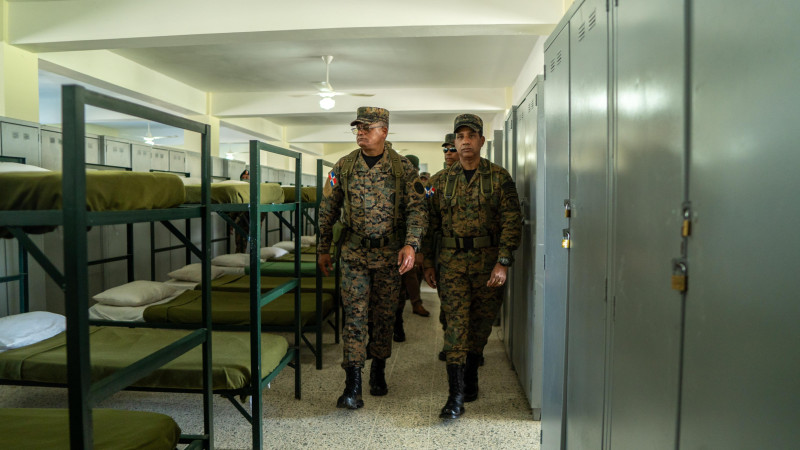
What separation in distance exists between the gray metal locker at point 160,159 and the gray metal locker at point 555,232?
14.8ft

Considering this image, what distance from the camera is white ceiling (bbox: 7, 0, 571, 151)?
14.6 ft

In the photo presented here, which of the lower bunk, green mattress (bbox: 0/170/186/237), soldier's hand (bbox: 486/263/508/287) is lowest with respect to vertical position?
the lower bunk

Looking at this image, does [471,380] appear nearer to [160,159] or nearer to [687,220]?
[687,220]

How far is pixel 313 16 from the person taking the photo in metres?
4.56

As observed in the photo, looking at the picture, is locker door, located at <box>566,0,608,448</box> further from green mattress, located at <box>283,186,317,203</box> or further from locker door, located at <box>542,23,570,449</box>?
green mattress, located at <box>283,186,317,203</box>

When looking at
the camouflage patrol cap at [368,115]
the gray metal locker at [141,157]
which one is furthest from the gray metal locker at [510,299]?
the gray metal locker at [141,157]

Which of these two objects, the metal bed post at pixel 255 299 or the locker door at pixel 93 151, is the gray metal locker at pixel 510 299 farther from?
the locker door at pixel 93 151

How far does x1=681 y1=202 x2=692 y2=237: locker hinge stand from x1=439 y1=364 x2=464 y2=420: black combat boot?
1916 mm

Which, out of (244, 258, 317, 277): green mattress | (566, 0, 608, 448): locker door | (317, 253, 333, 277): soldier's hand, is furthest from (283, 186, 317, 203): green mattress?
(566, 0, 608, 448): locker door

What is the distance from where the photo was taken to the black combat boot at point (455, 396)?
2633 millimetres

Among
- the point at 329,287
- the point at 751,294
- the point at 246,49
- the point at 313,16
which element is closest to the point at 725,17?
the point at 751,294

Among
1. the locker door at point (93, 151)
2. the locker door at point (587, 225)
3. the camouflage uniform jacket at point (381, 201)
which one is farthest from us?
the locker door at point (93, 151)

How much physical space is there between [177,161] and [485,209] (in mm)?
4278

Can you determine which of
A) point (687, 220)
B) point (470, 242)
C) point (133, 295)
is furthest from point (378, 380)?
point (687, 220)
